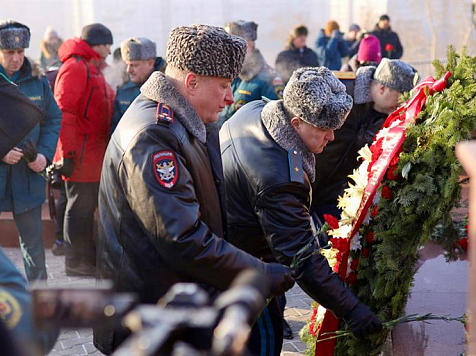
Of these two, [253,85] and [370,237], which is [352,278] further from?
[253,85]

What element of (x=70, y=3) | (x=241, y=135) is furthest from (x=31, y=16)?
(x=241, y=135)

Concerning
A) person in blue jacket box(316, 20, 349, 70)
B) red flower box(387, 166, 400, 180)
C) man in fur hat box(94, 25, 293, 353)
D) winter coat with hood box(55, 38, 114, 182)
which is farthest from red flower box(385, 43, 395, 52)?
man in fur hat box(94, 25, 293, 353)

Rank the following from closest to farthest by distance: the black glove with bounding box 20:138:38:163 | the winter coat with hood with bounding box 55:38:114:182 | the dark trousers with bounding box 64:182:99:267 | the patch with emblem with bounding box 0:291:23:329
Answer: the patch with emblem with bounding box 0:291:23:329 → the black glove with bounding box 20:138:38:163 → the winter coat with hood with bounding box 55:38:114:182 → the dark trousers with bounding box 64:182:99:267

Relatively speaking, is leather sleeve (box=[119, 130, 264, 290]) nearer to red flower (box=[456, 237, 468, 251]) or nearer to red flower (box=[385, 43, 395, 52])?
red flower (box=[456, 237, 468, 251])

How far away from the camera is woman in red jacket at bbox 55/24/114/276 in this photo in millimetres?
6887

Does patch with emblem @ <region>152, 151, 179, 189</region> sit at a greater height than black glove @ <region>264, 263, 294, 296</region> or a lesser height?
greater

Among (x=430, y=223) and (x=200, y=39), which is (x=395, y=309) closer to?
(x=430, y=223)

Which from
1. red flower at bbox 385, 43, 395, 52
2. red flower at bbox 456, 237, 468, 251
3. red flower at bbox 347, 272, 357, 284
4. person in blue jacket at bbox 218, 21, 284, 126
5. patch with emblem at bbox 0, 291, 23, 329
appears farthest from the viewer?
red flower at bbox 385, 43, 395, 52

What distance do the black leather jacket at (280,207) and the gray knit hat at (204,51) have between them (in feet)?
1.92

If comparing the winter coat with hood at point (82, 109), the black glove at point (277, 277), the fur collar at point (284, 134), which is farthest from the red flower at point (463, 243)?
the winter coat with hood at point (82, 109)

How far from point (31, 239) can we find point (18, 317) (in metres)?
4.09

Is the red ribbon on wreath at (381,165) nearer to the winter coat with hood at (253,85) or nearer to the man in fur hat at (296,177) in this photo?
the man in fur hat at (296,177)

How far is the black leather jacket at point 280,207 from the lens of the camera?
342 centimetres

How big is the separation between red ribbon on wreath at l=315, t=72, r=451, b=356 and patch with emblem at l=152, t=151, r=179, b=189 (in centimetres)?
114
